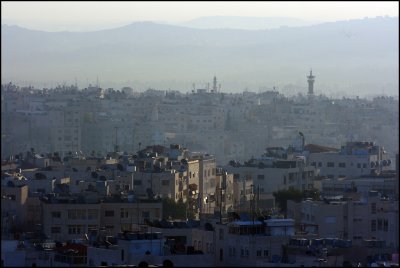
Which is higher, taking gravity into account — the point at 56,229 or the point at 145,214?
the point at 145,214

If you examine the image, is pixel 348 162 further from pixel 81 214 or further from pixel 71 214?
pixel 71 214

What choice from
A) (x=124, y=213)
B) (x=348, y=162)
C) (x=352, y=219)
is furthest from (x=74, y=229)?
(x=348, y=162)

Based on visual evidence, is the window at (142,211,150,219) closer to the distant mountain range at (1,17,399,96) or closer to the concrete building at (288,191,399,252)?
the concrete building at (288,191,399,252)

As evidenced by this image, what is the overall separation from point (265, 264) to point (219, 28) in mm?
120690

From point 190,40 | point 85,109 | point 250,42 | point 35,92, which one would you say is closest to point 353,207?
point 85,109

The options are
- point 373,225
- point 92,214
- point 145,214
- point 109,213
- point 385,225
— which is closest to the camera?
point 385,225

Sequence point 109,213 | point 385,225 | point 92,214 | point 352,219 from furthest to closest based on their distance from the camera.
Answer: point 109,213
point 92,214
point 352,219
point 385,225

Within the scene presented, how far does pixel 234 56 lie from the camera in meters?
132

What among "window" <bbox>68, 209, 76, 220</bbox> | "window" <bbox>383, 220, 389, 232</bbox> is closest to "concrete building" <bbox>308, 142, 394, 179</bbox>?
"window" <bbox>68, 209, 76, 220</bbox>

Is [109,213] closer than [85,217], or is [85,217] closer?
[85,217]

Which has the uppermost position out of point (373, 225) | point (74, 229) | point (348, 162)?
point (348, 162)

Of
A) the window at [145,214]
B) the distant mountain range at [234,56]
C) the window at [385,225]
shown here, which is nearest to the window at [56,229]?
the window at [145,214]

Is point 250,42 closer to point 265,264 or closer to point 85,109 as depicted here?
point 85,109

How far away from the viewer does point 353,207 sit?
24.2 meters
